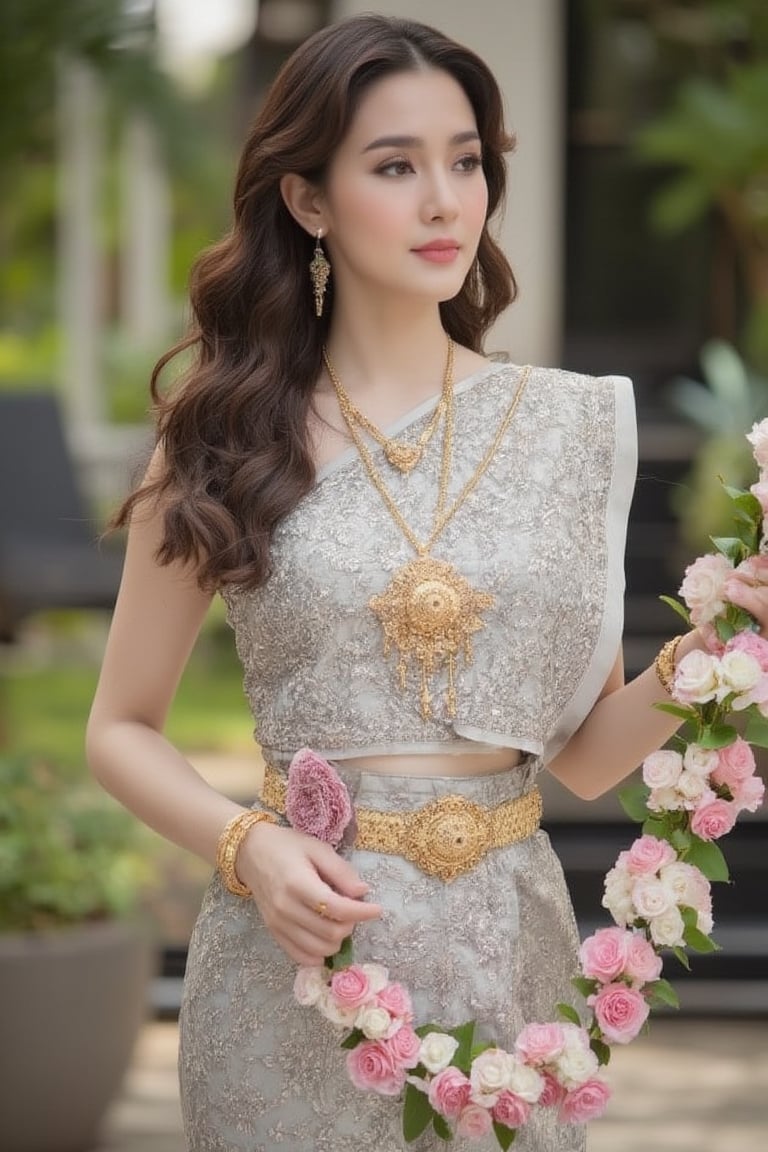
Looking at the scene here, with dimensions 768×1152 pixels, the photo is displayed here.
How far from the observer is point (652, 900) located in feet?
7.28

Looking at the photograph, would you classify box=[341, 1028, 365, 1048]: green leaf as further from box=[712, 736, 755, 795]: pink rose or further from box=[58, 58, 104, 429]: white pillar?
box=[58, 58, 104, 429]: white pillar

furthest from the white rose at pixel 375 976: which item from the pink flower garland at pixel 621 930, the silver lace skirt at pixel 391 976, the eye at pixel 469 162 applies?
the eye at pixel 469 162

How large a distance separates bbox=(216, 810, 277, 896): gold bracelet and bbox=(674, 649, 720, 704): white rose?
48 centimetres

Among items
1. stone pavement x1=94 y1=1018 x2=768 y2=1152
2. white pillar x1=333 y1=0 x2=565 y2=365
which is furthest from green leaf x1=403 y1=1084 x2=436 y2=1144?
white pillar x1=333 y1=0 x2=565 y2=365

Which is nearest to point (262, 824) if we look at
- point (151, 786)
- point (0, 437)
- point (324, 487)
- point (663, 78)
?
point (151, 786)

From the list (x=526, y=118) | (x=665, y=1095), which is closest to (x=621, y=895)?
(x=665, y=1095)

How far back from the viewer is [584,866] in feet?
20.8

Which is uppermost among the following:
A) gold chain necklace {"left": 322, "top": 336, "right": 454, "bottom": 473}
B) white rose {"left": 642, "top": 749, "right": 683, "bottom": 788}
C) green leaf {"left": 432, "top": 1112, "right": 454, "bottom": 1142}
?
gold chain necklace {"left": 322, "top": 336, "right": 454, "bottom": 473}

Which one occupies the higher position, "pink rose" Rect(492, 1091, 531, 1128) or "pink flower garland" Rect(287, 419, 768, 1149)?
"pink flower garland" Rect(287, 419, 768, 1149)

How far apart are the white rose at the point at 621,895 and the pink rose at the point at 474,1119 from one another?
10.1 inches

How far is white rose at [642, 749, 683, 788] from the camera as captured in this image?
224cm

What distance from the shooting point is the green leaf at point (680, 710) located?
227 centimetres

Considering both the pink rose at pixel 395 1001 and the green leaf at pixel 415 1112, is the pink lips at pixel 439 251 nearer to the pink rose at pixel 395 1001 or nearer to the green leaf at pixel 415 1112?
the pink rose at pixel 395 1001

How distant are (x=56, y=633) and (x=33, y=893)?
26.0ft
